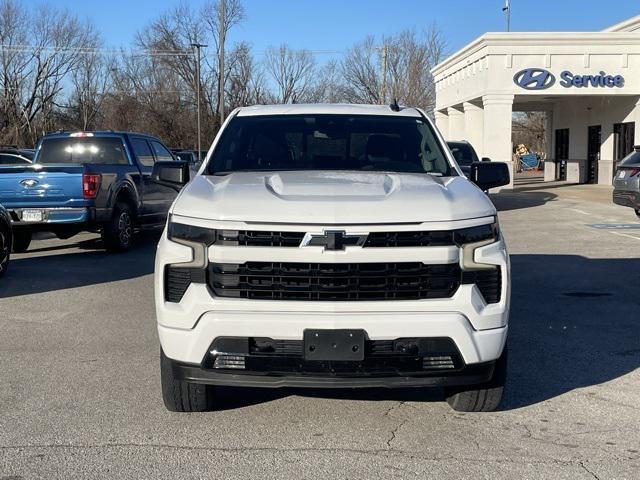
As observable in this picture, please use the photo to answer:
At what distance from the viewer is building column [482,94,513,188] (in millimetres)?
26328

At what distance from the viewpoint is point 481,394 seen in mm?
4492

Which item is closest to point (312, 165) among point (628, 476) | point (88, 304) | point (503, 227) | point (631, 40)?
point (628, 476)

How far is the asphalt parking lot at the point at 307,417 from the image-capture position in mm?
3844

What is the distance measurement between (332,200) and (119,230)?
861 centimetres

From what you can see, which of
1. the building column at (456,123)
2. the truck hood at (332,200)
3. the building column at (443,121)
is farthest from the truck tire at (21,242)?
the building column at (443,121)

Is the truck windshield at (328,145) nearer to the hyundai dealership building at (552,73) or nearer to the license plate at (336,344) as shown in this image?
the license plate at (336,344)

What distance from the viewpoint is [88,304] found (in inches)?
315

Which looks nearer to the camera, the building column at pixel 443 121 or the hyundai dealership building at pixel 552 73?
the hyundai dealership building at pixel 552 73

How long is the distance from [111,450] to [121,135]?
31.2ft

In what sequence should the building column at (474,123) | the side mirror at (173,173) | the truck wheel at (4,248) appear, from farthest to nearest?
1. the building column at (474,123)
2. the truck wheel at (4,248)
3. the side mirror at (173,173)

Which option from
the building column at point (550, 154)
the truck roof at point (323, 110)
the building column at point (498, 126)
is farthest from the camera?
the building column at point (550, 154)

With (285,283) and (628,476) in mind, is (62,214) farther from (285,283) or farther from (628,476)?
(628,476)

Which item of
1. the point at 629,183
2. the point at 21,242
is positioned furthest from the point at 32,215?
the point at 629,183

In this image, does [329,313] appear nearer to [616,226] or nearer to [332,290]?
[332,290]
